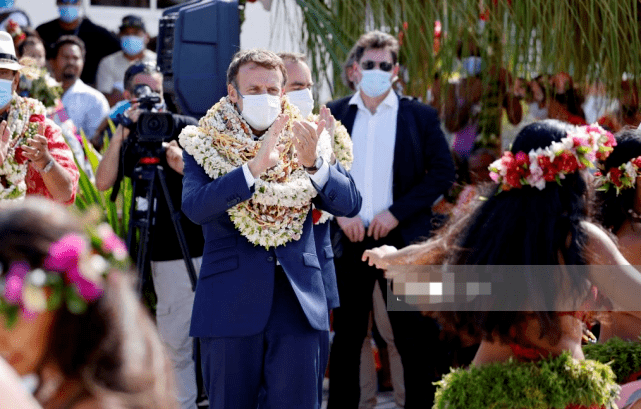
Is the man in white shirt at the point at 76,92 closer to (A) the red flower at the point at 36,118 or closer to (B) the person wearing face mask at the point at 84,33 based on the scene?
(B) the person wearing face mask at the point at 84,33

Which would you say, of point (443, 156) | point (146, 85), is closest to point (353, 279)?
point (443, 156)

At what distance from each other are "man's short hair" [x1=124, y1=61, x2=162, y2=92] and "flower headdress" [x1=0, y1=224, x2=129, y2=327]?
171 inches

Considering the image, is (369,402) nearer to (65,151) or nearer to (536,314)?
(65,151)

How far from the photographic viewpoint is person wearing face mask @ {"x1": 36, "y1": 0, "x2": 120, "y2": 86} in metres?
8.53

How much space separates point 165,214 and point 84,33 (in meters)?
3.96

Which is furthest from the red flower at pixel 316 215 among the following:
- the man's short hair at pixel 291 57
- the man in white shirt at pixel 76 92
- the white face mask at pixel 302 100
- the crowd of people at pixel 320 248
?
the man in white shirt at pixel 76 92

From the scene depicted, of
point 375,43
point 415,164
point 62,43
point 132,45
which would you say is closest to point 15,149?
point 375,43

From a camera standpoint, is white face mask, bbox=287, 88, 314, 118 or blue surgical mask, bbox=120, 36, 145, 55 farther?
blue surgical mask, bbox=120, 36, 145, 55

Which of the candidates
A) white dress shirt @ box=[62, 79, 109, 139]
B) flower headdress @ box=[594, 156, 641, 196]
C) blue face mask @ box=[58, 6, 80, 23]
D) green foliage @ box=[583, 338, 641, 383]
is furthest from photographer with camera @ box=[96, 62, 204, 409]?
blue face mask @ box=[58, 6, 80, 23]

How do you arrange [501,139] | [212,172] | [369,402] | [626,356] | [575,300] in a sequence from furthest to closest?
[501,139] → [369,402] → [212,172] → [626,356] → [575,300]

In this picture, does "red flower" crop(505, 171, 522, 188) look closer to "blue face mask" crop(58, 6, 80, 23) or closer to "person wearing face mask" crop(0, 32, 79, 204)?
"person wearing face mask" crop(0, 32, 79, 204)

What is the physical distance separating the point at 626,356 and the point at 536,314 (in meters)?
0.78

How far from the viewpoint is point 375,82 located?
17.7 ft

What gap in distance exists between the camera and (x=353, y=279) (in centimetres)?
534
